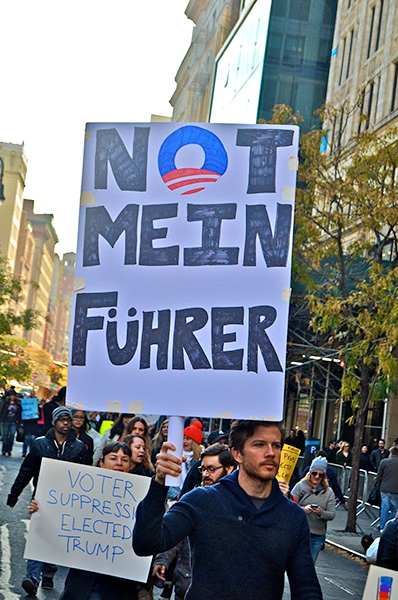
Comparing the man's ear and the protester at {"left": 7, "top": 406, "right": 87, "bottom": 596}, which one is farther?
the protester at {"left": 7, "top": 406, "right": 87, "bottom": 596}

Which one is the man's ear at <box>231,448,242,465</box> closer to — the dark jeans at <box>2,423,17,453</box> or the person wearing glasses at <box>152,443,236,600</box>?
the person wearing glasses at <box>152,443,236,600</box>

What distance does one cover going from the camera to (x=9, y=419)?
29.6 metres

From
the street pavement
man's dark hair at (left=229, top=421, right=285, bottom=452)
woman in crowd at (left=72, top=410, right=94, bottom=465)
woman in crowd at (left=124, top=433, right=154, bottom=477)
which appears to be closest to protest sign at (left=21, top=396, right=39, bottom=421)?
the street pavement

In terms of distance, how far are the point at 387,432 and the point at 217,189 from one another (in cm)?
2965

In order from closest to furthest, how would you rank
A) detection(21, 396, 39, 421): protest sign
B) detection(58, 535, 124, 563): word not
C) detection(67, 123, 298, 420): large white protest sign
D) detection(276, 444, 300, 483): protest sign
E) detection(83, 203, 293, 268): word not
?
1. detection(67, 123, 298, 420): large white protest sign
2. detection(83, 203, 293, 268): word not
3. detection(58, 535, 124, 563): word not
4. detection(276, 444, 300, 483): protest sign
5. detection(21, 396, 39, 421): protest sign

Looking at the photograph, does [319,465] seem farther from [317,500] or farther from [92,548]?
[92,548]

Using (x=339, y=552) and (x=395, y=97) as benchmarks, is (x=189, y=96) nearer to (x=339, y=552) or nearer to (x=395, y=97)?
(x=395, y=97)

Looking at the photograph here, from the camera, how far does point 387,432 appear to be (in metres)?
34.0

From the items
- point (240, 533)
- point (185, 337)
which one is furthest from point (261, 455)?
point (185, 337)

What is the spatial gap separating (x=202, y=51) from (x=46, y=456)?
92.3 meters

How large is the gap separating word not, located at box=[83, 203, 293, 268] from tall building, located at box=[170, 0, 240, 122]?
7916 centimetres

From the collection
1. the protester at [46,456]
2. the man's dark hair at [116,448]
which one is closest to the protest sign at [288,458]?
the protester at [46,456]

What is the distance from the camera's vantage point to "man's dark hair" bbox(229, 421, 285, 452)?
4.66m

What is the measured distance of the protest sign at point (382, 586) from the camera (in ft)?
17.2
